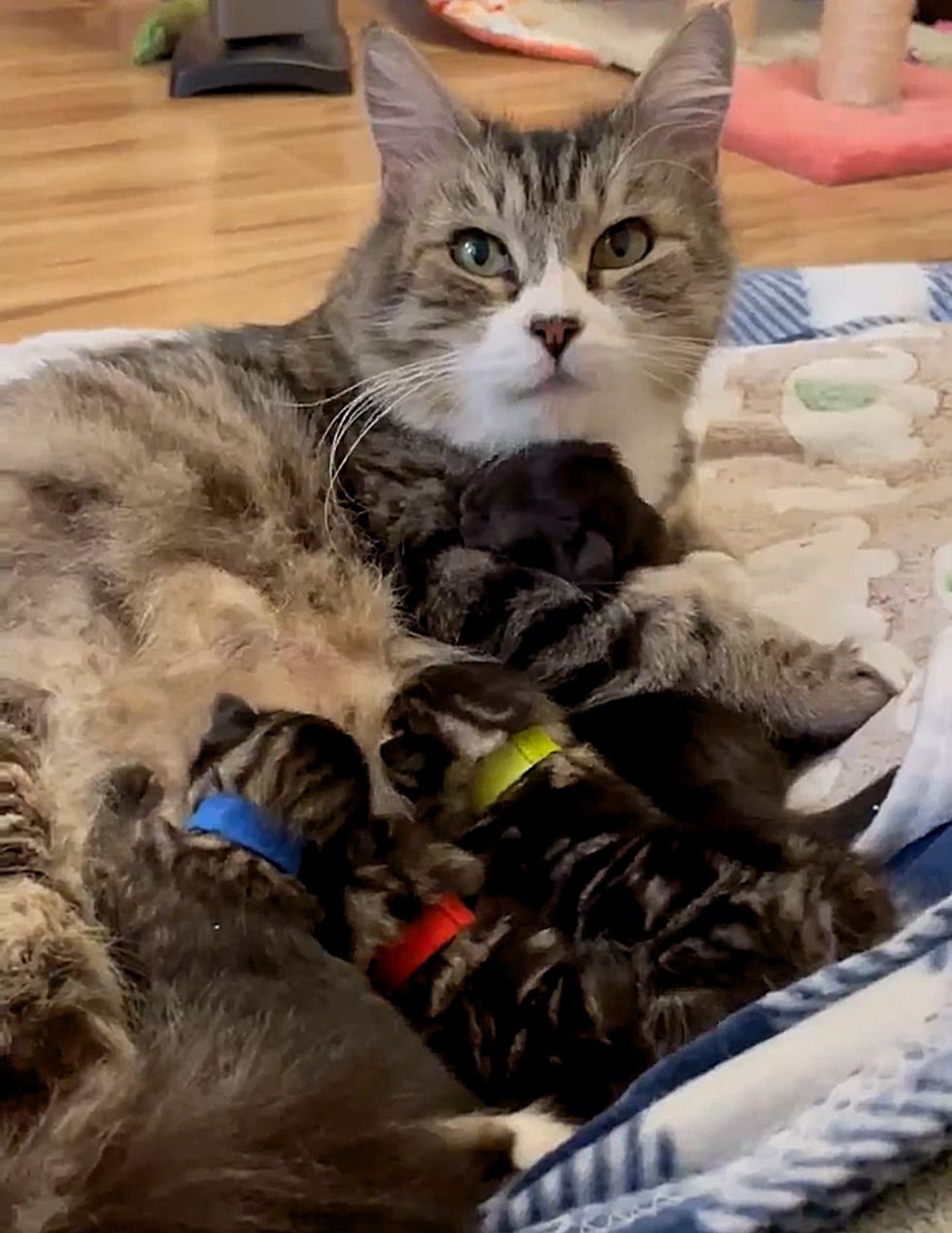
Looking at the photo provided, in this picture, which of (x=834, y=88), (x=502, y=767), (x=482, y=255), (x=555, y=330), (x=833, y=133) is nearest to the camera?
(x=502, y=767)

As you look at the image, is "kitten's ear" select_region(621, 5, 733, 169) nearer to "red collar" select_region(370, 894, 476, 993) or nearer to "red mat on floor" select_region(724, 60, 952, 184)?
"red collar" select_region(370, 894, 476, 993)

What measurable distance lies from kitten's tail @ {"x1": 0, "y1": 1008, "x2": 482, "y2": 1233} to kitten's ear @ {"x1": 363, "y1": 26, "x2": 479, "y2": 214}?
3.09ft

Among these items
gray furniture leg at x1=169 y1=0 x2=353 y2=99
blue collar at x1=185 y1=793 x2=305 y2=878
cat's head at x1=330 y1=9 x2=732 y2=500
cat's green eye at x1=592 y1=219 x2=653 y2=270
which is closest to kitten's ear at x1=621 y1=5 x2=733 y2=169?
cat's head at x1=330 y1=9 x2=732 y2=500

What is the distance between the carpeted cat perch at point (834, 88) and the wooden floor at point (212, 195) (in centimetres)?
5

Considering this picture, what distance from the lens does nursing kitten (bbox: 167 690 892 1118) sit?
1.06 m

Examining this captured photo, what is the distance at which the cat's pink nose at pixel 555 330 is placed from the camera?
54.0 inches

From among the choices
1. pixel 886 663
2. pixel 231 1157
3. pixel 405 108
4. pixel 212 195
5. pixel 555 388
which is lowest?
pixel 212 195

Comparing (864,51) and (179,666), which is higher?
(864,51)

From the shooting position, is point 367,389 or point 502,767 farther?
point 367,389

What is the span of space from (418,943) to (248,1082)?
0.93 ft

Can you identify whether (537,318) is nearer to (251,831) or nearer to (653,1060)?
(251,831)

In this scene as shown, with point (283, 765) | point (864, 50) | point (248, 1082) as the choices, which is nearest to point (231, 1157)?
point (248, 1082)

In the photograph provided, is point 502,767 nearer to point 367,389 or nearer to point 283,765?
point 283,765

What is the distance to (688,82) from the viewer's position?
5.04ft
